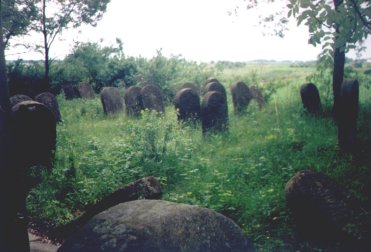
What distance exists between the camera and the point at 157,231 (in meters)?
3.29

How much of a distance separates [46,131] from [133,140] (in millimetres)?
2000

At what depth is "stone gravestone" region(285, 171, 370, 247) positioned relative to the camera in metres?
4.70

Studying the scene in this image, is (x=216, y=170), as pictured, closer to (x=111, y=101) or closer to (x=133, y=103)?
(x=133, y=103)

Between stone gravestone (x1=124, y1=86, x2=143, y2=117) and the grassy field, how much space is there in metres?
4.75

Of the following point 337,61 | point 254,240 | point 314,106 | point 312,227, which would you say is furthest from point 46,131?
point 337,61

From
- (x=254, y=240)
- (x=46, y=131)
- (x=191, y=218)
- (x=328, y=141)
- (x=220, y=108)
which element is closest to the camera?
(x=191, y=218)

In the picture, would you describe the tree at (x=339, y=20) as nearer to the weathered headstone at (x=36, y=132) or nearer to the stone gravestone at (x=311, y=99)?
the weathered headstone at (x=36, y=132)

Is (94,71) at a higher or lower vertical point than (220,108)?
higher

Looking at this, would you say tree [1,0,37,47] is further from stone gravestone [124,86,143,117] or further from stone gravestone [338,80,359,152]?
stone gravestone [338,80,359,152]

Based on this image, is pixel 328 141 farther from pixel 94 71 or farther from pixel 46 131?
pixel 94 71

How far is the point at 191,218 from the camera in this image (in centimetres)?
355

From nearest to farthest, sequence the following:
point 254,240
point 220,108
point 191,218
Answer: point 191,218, point 254,240, point 220,108

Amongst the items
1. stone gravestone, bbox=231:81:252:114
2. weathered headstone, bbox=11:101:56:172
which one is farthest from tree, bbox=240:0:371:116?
stone gravestone, bbox=231:81:252:114

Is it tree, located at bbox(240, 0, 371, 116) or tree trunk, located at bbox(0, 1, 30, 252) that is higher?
tree, located at bbox(240, 0, 371, 116)
